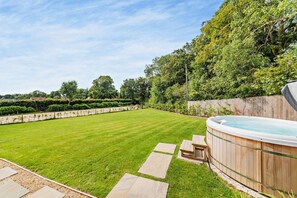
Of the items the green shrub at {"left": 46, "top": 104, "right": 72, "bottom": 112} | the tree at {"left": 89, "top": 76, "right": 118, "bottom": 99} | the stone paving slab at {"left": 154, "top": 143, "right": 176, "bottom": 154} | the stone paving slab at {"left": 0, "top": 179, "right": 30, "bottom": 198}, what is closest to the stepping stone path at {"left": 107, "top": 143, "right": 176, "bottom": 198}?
the stone paving slab at {"left": 154, "top": 143, "right": 176, "bottom": 154}

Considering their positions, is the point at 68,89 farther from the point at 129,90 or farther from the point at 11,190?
the point at 11,190

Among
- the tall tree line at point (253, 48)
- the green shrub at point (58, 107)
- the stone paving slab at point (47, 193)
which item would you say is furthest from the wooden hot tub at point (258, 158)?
the green shrub at point (58, 107)

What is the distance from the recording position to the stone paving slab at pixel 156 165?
3186 millimetres

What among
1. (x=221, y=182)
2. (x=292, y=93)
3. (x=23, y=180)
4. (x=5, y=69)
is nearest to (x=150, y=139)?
(x=221, y=182)

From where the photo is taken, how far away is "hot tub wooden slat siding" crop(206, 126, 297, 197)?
2.16m

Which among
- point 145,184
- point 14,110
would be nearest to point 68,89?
point 14,110

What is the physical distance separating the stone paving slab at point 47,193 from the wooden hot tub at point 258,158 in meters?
3.37

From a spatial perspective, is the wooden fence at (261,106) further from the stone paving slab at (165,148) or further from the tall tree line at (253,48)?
the stone paving slab at (165,148)

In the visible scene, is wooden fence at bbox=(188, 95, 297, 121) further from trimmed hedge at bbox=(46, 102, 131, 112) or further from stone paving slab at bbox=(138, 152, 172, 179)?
trimmed hedge at bbox=(46, 102, 131, 112)

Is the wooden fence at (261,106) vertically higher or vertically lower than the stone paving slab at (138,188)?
higher

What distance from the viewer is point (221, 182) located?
112 inches

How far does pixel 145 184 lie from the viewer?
279 centimetres

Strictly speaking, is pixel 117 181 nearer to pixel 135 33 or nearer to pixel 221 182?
pixel 221 182

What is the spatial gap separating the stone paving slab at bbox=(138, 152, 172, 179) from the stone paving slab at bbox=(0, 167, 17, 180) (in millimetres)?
2986
